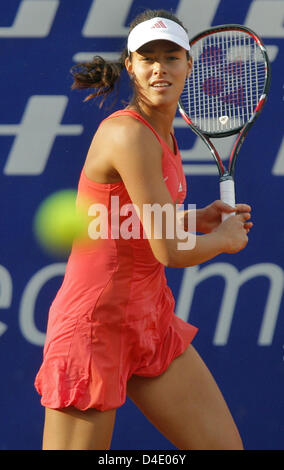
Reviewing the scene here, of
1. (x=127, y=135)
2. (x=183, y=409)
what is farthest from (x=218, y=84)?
(x=183, y=409)

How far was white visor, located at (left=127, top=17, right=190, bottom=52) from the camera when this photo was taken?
1.66m

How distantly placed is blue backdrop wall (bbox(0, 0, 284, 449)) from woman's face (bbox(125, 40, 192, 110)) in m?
0.99

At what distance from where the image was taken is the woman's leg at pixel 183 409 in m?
1.80

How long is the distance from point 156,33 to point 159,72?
0.09m

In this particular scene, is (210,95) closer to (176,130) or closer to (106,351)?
(176,130)

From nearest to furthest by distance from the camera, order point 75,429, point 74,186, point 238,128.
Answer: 1. point 75,429
2. point 238,128
3. point 74,186

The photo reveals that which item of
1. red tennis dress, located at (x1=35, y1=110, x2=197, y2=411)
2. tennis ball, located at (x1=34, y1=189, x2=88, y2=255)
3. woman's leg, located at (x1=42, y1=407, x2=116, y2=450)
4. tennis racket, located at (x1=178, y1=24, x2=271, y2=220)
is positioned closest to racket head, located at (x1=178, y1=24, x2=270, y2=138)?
tennis racket, located at (x1=178, y1=24, x2=271, y2=220)

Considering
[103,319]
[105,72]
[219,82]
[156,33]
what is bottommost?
[103,319]

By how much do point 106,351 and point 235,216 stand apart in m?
0.47

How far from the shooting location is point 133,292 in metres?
1.73

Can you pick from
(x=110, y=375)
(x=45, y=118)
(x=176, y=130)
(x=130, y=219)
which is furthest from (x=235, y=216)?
(x=45, y=118)

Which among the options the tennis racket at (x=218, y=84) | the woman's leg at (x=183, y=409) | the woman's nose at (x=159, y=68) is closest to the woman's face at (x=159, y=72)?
the woman's nose at (x=159, y=68)

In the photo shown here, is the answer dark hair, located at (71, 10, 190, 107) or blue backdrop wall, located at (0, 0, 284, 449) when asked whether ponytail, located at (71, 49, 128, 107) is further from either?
blue backdrop wall, located at (0, 0, 284, 449)

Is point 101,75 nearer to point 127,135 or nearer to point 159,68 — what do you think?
point 159,68
